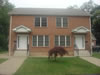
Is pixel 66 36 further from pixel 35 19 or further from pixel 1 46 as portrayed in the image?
pixel 1 46

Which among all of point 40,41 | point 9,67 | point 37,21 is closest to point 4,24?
point 37,21

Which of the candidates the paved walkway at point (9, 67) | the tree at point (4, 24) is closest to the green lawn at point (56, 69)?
the paved walkway at point (9, 67)

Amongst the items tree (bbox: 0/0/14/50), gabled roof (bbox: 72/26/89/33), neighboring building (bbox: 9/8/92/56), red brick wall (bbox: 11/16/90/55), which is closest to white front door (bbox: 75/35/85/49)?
neighboring building (bbox: 9/8/92/56)

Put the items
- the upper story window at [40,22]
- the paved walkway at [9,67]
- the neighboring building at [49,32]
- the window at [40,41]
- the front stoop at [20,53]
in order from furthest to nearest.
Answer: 1. the upper story window at [40,22]
2. the window at [40,41]
3. the neighboring building at [49,32]
4. the front stoop at [20,53]
5. the paved walkway at [9,67]

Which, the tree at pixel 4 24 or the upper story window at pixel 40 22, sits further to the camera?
the tree at pixel 4 24

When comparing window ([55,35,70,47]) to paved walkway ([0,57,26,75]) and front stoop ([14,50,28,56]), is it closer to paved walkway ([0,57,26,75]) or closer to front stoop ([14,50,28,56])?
front stoop ([14,50,28,56])

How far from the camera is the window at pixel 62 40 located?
71.8ft

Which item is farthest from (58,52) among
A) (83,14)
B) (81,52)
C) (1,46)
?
(1,46)

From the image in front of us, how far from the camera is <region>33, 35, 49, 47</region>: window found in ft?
70.8

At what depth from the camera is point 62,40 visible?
21984mm

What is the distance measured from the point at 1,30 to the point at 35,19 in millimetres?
21160

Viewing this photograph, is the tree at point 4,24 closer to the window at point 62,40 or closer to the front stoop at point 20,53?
the front stoop at point 20,53

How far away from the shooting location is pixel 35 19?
2186 cm

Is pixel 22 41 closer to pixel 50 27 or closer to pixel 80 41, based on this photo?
pixel 50 27
